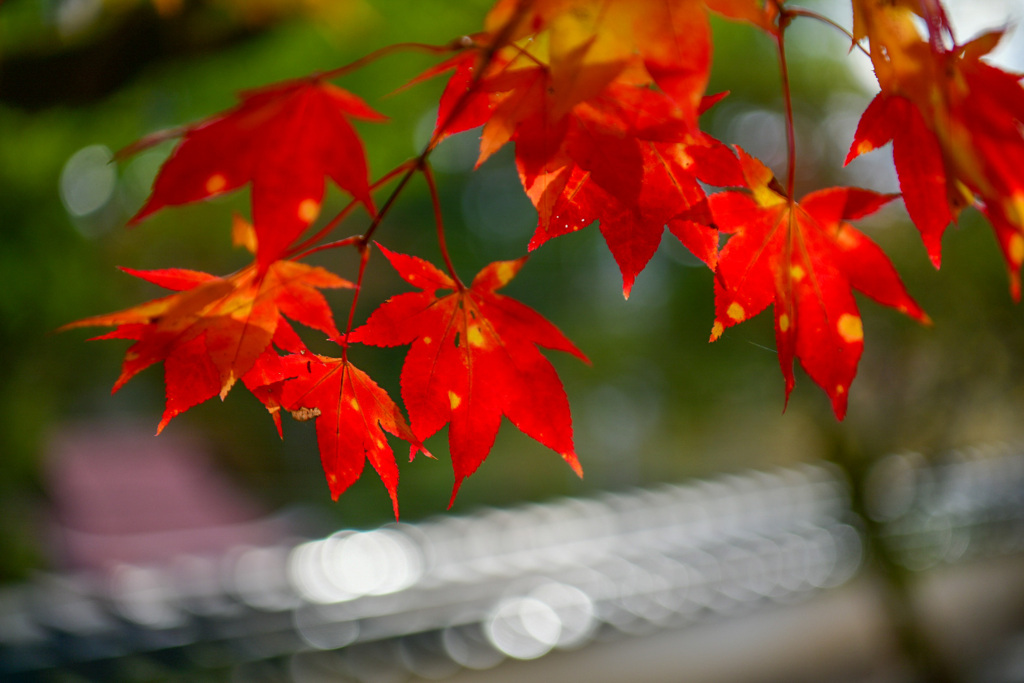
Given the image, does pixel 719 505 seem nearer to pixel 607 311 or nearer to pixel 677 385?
pixel 677 385

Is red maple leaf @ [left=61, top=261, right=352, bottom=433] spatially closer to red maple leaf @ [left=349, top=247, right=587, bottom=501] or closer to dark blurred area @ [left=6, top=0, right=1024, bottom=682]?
red maple leaf @ [left=349, top=247, right=587, bottom=501]

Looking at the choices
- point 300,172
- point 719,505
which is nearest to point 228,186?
point 300,172

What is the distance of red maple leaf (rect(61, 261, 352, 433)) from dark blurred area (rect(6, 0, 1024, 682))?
20cm

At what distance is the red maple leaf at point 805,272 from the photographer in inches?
13.9

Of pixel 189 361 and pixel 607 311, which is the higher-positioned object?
pixel 607 311

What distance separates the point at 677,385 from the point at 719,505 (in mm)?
777

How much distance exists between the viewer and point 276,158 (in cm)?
28

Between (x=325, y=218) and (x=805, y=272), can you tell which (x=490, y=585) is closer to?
(x=805, y=272)

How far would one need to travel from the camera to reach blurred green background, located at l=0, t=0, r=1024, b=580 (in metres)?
1.10

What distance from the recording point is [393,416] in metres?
0.36

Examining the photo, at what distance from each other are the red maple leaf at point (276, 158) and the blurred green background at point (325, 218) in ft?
1.65

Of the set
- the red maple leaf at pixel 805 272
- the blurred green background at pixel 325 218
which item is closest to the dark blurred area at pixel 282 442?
the blurred green background at pixel 325 218

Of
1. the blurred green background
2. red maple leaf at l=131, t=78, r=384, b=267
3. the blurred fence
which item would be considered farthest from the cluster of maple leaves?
the blurred fence

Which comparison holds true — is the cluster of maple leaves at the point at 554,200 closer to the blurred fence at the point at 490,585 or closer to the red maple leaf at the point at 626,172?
the red maple leaf at the point at 626,172
